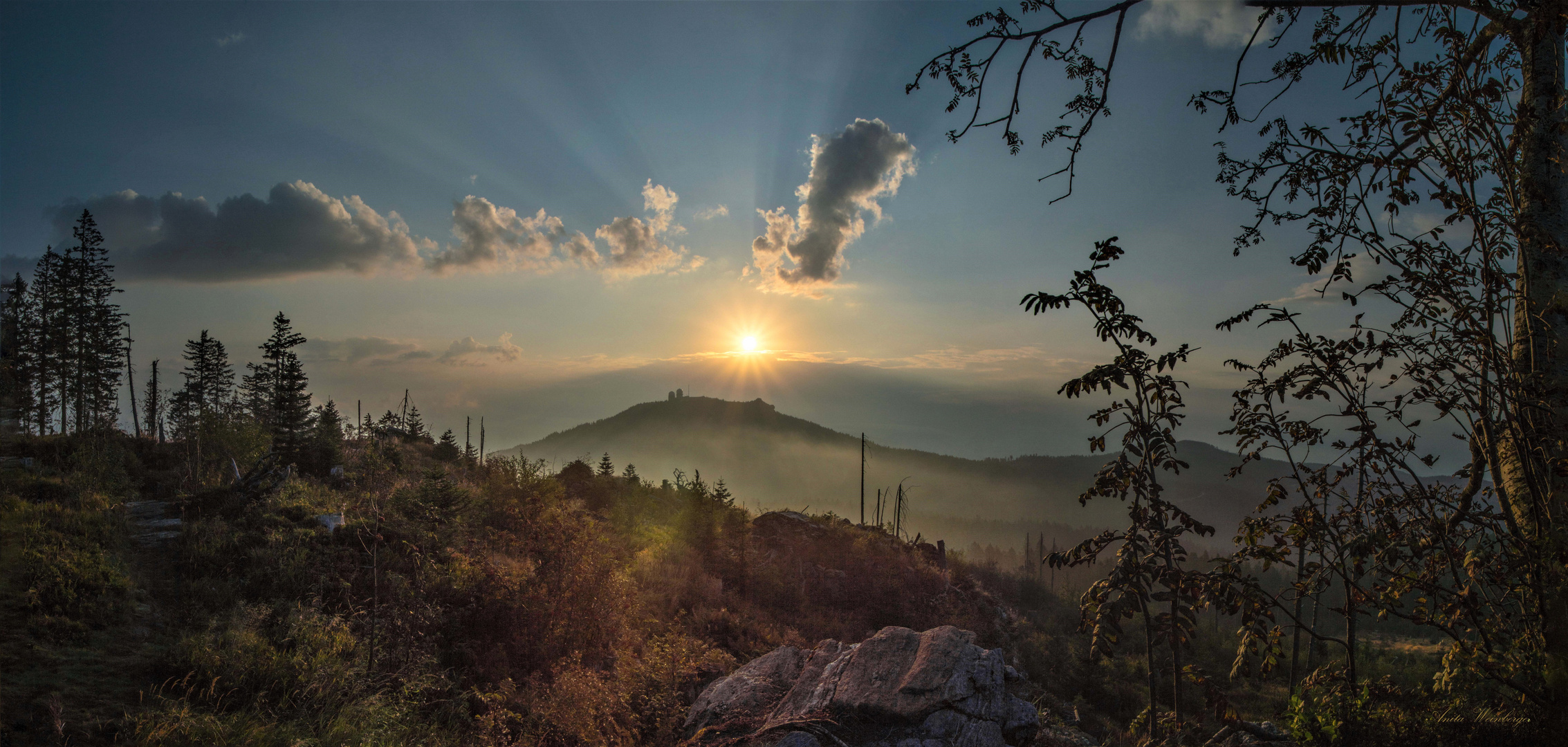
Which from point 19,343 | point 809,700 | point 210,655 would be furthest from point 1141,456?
point 19,343

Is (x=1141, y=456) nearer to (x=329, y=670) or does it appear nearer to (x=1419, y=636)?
(x=329, y=670)

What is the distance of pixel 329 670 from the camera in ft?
24.3

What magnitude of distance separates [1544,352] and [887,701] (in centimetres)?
586

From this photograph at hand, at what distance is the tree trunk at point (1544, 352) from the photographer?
136 inches

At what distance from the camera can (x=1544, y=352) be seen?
3648mm

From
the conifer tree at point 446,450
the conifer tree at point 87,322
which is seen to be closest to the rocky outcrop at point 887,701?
the conifer tree at point 446,450

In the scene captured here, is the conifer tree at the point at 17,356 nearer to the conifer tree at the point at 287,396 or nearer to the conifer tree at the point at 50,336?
the conifer tree at the point at 50,336

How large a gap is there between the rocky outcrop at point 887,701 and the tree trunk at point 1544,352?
3929 mm

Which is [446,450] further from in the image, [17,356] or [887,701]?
[887,701]

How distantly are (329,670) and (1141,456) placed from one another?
32.6 feet

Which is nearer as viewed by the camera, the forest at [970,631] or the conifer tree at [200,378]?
the forest at [970,631]

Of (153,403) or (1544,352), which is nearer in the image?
(1544,352)

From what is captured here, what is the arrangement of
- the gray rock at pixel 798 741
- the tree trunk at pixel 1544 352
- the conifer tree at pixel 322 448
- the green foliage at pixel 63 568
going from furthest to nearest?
the conifer tree at pixel 322 448, the green foliage at pixel 63 568, the gray rock at pixel 798 741, the tree trunk at pixel 1544 352

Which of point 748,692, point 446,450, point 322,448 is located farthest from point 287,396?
point 748,692
